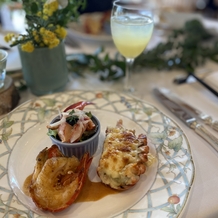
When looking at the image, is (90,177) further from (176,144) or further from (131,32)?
(131,32)

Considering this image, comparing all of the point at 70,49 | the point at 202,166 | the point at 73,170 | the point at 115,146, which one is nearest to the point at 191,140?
the point at 202,166

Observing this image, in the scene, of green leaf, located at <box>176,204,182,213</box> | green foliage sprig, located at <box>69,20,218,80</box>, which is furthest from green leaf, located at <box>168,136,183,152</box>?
green foliage sprig, located at <box>69,20,218,80</box>

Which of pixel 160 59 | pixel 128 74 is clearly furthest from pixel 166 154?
pixel 160 59

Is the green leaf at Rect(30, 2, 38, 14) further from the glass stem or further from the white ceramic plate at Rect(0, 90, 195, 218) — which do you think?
the glass stem

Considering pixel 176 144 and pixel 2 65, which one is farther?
pixel 2 65

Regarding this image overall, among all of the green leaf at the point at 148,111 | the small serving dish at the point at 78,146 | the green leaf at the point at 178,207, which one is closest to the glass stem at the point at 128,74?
the green leaf at the point at 148,111
